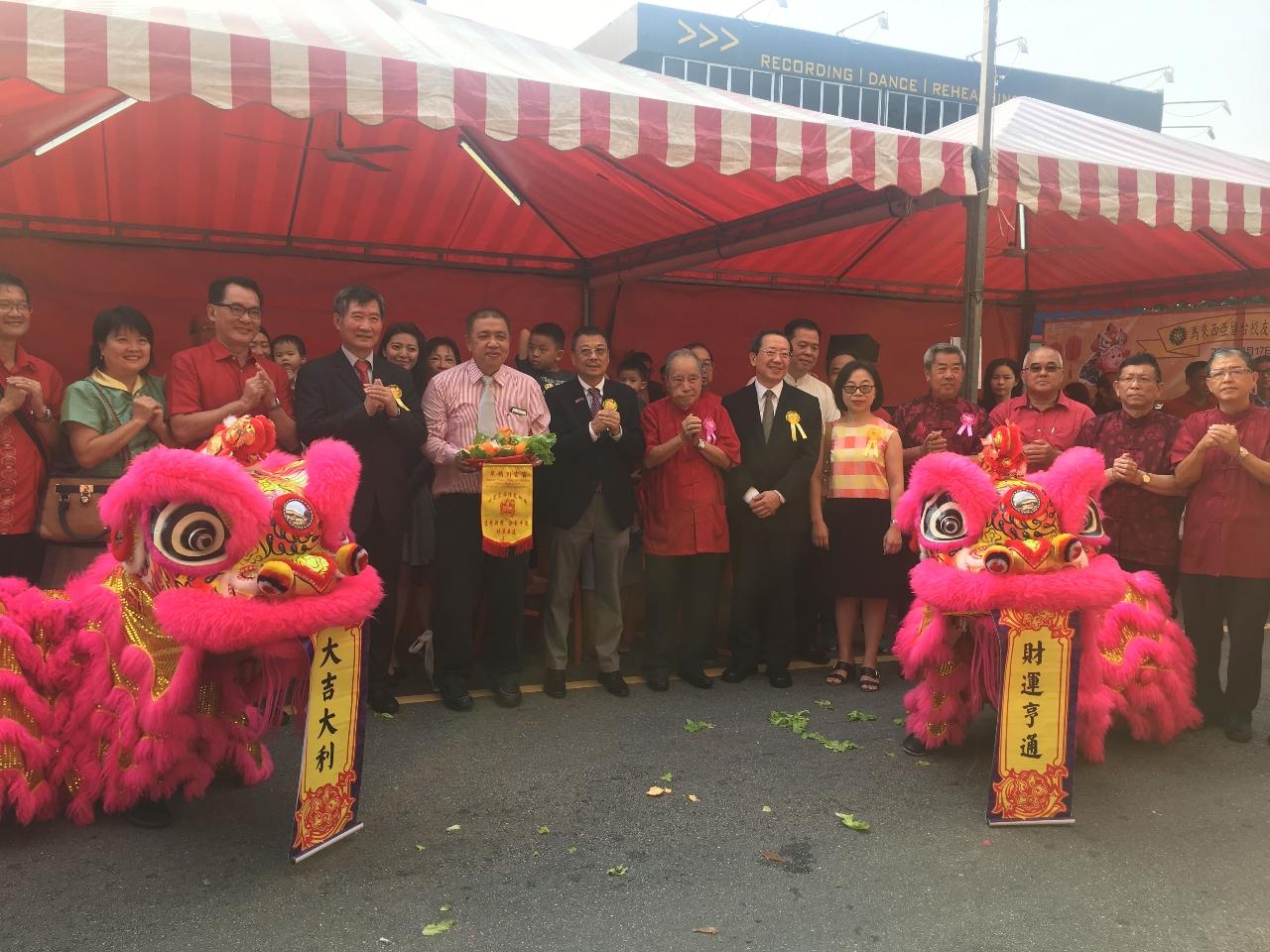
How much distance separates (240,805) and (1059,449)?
12.1 feet

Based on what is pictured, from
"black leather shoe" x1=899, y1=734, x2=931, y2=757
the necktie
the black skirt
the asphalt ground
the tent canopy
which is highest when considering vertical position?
the tent canopy

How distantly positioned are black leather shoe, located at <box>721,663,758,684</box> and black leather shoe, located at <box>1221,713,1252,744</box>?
2066mm

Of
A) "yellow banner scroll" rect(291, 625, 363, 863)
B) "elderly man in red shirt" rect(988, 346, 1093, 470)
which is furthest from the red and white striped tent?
"yellow banner scroll" rect(291, 625, 363, 863)

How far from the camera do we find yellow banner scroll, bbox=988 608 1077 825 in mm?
2984

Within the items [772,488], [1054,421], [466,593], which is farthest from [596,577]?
[1054,421]

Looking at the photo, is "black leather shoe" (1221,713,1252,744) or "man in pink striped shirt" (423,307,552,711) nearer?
"black leather shoe" (1221,713,1252,744)

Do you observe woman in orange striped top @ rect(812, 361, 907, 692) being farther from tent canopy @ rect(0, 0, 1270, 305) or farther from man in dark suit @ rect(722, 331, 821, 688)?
tent canopy @ rect(0, 0, 1270, 305)

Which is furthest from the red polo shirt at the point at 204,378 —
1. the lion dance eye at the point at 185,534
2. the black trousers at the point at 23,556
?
the lion dance eye at the point at 185,534

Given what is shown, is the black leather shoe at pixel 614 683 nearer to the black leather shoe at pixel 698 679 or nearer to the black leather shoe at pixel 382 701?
the black leather shoe at pixel 698 679

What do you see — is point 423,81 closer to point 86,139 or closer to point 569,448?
point 569,448

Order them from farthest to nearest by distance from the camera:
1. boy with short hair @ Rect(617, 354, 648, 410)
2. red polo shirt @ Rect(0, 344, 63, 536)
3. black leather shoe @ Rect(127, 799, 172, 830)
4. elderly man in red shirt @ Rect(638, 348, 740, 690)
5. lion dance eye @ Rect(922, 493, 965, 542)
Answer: boy with short hair @ Rect(617, 354, 648, 410)
elderly man in red shirt @ Rect(638, 348, 740, 690)
red polo shirt @ Rect(0, 344, 63, 536)
lion dance eye @ Rect(922, 493, 965, 542)
black leather shoe @ Rect(127, 799, 172, 830)

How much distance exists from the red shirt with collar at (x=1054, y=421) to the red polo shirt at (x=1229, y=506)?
460 mm

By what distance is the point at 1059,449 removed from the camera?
4.18 metres

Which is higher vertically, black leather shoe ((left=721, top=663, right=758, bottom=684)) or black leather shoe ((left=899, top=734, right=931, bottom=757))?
black leather shoe ((left=721, top=663, right=758, bottom=684))
